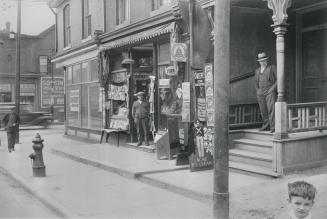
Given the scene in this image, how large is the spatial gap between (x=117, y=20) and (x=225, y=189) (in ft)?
39.1

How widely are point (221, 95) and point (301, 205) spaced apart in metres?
2.44

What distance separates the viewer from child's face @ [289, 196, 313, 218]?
326 cm

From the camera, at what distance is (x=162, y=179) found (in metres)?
8.95

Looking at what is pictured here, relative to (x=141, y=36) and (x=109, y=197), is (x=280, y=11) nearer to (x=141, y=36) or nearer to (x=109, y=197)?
(x=109, y=197)

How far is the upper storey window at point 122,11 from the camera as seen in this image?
15.8 metres

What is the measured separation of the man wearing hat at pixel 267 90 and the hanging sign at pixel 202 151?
4.57 ft

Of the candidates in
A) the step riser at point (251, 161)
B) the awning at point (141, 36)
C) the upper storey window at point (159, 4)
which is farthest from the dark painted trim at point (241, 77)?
the upper storey window at point (159, 4)

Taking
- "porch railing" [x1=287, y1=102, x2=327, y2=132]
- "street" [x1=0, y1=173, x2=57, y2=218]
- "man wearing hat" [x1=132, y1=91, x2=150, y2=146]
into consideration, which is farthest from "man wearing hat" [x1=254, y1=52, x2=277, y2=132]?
"street" [x1=0, y1=173, x2=57, y2=218]

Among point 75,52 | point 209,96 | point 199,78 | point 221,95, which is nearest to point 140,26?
point 199,78

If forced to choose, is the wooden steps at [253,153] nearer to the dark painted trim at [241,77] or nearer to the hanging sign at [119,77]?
the dark painted trim at [241,77]

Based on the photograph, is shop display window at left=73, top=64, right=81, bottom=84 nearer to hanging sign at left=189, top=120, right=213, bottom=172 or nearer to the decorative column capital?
hanging sign at left=189, top=120, right=213, bottom=172

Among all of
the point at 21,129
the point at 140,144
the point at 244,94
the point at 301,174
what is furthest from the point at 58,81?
the point at 301,174

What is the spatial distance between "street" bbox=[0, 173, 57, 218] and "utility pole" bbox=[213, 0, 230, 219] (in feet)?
10.0

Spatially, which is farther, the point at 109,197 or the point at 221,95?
the point at 109,197
